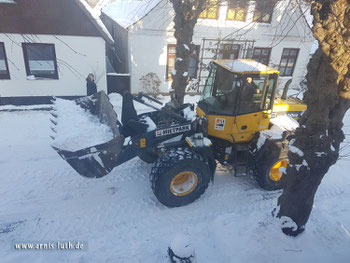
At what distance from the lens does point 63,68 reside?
1052 centimetres

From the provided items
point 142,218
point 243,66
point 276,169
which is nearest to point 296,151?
point 276,169

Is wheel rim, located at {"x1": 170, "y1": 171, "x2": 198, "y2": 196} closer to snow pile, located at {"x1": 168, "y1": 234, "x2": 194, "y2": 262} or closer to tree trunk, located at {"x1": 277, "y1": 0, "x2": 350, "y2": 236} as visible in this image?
snow pile, located at {"x1": 168, "y1": 234, "x2": 194, "y2": 262}

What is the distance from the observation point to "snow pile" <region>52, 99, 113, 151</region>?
16.4ft

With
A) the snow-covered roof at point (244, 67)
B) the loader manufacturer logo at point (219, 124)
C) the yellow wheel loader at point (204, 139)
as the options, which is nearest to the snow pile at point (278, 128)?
the yellow wheel loader at point (204, 139)

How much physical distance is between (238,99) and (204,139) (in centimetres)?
108

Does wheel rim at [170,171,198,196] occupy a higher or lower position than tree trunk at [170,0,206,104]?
lower

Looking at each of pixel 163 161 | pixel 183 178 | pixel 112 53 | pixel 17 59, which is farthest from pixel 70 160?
pixel 112 53

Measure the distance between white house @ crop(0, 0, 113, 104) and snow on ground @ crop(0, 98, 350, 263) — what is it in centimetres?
464

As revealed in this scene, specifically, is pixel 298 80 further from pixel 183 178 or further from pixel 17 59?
pixel 17 59

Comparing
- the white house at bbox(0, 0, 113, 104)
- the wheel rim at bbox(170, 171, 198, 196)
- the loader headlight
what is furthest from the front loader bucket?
the white house at bbox(0, 0, 113, 104)

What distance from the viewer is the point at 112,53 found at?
55.6 feet

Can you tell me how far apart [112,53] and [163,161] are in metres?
13.6

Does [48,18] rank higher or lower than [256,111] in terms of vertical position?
higher

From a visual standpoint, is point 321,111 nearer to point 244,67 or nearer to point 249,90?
point 249,90
